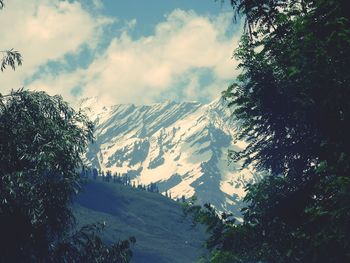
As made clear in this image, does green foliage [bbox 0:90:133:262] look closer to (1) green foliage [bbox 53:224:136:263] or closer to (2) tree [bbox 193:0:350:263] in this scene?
(1) green foliage [bbox 53:224:136:263]

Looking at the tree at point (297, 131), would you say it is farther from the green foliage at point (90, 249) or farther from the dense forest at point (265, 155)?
the green foliage at point (90, 249)

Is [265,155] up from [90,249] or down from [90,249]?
up

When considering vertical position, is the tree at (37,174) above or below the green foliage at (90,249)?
above

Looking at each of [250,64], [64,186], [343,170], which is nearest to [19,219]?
[64,186]

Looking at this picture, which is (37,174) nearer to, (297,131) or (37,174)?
(37,174)

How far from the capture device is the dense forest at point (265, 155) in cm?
1681

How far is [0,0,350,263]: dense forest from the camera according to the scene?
16.8 meters

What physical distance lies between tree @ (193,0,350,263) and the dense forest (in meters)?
0.05

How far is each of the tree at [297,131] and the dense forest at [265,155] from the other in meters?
0.05

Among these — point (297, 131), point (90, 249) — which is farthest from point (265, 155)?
point (90, 249)

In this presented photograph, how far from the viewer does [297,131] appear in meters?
22.4

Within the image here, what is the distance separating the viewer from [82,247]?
29.4m

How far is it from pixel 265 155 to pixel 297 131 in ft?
14.4

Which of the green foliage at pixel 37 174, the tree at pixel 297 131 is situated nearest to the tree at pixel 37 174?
the green foliage at pixel 37 174
